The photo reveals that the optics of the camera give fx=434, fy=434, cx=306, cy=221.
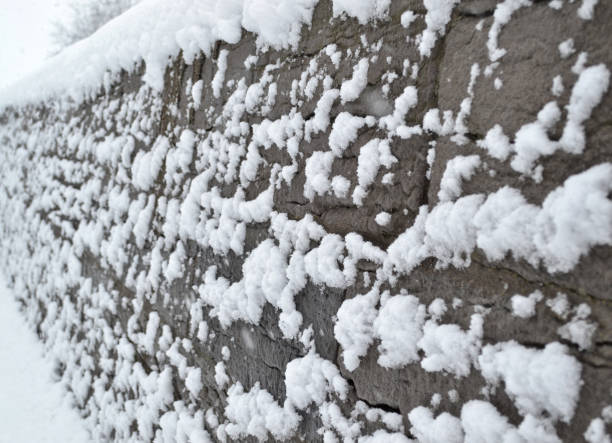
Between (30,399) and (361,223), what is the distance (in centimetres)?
290

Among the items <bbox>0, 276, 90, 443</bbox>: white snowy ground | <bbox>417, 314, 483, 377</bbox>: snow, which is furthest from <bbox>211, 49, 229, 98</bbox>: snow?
<bbox>0, 276, 90, 443</bbox>: white snowy ground

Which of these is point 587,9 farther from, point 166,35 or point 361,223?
point 166,35

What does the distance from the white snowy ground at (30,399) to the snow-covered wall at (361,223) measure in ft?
1.52

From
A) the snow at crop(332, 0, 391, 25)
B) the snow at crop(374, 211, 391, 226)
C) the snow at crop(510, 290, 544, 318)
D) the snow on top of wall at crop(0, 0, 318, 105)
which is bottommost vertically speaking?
the snow at crop(510, 290, 544, 318)

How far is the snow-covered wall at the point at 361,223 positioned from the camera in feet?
2.15

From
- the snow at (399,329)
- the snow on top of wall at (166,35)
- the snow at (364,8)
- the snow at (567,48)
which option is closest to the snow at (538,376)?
the snow at (399,329)

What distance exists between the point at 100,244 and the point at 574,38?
2.35m

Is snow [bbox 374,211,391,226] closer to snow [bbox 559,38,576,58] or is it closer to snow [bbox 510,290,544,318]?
snow [bbox 510,290,544,318]

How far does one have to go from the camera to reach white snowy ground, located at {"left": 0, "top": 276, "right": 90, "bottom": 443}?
101 inches

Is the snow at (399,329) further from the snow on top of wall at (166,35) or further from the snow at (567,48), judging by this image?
the snow on top of wall at (166,35)

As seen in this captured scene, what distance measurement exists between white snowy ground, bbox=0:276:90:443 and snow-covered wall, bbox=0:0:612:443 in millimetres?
464

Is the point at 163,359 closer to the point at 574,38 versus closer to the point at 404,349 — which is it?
the point at 404,349

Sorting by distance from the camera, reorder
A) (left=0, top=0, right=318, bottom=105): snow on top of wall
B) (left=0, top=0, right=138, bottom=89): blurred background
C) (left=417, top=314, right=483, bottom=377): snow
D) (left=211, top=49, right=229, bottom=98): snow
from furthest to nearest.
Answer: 1. (left=0, top=0, right=138, bottom=89): blurred background
2. (left=211, top=49, right=229, bottom=98): snow
3. (left=0, top=0, right=318, bottom=105): snow on top of wall
4. (left=417, top=314, right=483, bottom=377): snow

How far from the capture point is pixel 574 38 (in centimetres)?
65
